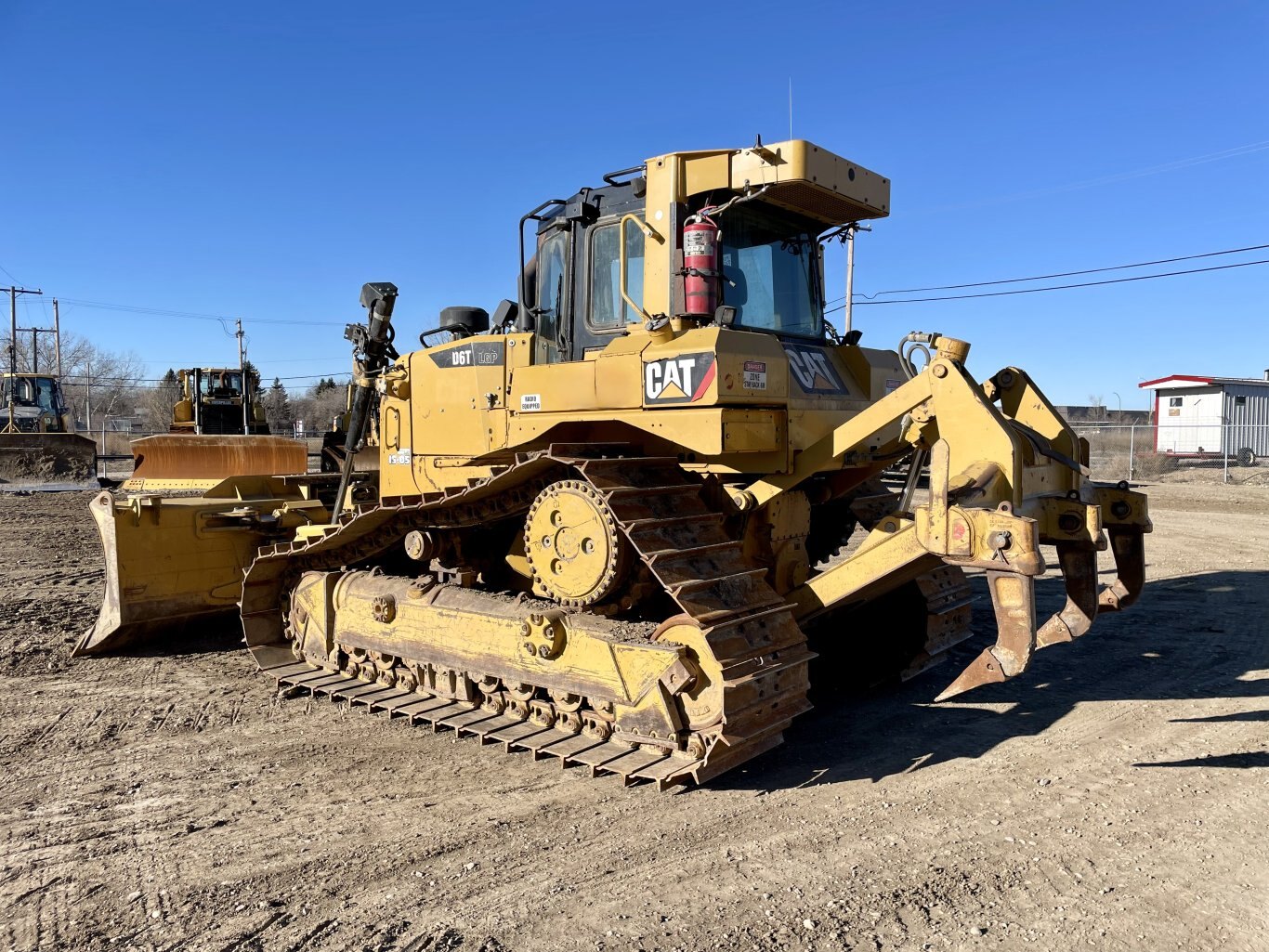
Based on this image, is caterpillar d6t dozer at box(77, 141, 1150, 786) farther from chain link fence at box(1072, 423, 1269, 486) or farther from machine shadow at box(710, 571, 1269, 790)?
chain link fence at box(1072, 423, 1269, 486)

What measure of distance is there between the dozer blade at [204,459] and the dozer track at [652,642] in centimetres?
409

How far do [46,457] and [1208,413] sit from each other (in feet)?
123

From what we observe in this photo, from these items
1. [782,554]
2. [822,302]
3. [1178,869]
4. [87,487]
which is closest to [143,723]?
[782,554]

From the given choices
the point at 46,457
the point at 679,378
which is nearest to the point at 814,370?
the point at 679,378

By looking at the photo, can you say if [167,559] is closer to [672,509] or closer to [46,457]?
[672,509]

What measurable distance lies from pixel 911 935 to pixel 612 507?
2323mm

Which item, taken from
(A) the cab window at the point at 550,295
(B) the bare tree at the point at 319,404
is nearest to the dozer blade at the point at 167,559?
(A) the cab window at the point at 550,295

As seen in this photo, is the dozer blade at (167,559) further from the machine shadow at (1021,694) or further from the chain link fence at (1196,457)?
the chain link fence at (1196,457)

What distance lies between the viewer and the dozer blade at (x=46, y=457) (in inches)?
922

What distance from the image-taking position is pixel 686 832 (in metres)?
4.12

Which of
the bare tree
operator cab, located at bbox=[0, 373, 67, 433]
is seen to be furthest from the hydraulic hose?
the bare tree

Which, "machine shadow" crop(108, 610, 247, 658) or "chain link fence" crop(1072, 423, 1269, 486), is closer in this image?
"machine shadow" crop(108, 610, 247, 658)

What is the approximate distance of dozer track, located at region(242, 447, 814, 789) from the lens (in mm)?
4340

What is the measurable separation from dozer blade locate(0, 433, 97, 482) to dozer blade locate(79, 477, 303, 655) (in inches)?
772
